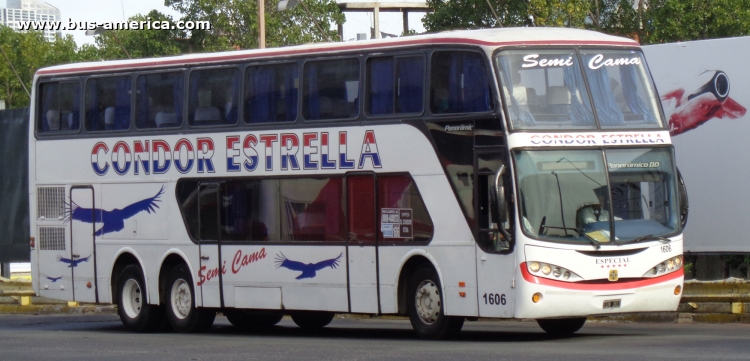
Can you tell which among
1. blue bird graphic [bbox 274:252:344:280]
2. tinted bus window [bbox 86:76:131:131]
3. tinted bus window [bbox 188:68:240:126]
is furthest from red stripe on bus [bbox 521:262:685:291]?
tinted bus window [bbox 86:76:131:131]

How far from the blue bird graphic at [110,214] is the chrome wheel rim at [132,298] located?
2.78 feet

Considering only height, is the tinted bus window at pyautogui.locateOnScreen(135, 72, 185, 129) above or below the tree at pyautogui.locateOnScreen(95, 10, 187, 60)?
below

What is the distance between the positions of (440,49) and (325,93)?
1.96 meters

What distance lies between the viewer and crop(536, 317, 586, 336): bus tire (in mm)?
15984

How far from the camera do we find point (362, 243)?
1620 cm

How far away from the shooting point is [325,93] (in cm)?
1658

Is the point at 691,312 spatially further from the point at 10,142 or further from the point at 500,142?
the point at 10,142

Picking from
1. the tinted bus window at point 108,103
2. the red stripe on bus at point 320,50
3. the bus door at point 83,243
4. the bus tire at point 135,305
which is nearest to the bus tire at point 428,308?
the red stripe on bus at point 320,50

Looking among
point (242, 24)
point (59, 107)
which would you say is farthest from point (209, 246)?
point (242, 24)

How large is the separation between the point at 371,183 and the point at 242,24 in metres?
40.7

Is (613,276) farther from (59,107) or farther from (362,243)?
(59,107)

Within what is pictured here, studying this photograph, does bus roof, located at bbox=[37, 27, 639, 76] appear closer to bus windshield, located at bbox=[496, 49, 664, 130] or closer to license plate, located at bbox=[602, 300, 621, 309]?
bus windshield, located at bbox=[496, 49, 664, 130]

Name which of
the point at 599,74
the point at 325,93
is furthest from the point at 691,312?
the point at 325,93

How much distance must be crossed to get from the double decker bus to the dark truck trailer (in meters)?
7.76
